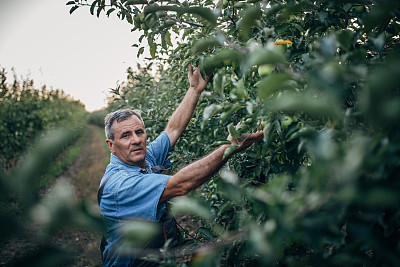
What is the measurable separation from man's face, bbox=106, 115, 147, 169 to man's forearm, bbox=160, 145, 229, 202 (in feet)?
1.96

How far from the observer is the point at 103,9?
162cm

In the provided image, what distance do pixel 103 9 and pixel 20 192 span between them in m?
1.53

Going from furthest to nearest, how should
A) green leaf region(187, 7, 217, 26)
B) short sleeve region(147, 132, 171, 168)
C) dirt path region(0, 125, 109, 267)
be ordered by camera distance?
short sleeve region(147, 132, 171, 168) < green leaf region(187, 7, 217, 26) < dirt path region(0, 125, 109, 267)

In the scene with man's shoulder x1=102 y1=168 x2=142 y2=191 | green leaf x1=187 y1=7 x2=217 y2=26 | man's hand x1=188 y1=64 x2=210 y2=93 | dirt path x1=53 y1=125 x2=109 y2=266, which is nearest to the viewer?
green leaf x1=187 y1=7 x2=217 y2=26

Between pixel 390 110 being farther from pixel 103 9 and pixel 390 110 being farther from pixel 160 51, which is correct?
pixel 160 51

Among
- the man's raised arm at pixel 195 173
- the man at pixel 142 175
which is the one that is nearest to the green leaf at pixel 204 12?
the man at pixel 142 175

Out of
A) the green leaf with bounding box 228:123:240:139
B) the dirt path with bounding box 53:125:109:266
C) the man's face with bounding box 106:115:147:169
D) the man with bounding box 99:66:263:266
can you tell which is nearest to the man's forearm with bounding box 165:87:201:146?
the man with bounding box 99:66:263:266

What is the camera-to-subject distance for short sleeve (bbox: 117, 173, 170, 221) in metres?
1.45

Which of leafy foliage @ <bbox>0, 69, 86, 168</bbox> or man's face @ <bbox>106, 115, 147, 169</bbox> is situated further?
leafy foliage @ <bbox>0, 69, 86, 168</bbox>

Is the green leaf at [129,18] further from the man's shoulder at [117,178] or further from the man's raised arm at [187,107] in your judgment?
the man's shoulder at [117,178]

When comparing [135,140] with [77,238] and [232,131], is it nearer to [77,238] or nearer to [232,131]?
[232,131]

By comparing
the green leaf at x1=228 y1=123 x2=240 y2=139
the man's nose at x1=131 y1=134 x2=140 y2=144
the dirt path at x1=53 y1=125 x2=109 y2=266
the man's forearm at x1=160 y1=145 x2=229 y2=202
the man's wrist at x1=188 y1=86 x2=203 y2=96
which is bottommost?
the dirt path at x1=53 y1=125 x2=109 y2=266

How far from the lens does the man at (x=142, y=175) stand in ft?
4.55

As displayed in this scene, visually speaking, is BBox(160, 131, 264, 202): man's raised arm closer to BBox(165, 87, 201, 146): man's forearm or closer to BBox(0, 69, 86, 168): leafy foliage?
BBox(165, 87, 201, 146): man's forearm
